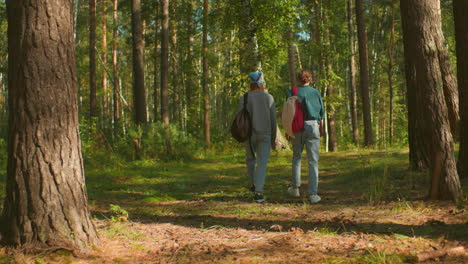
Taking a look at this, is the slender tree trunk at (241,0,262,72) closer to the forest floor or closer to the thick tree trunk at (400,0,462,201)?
the forest floor

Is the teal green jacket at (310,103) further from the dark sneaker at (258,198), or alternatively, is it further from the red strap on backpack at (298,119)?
the dark sneaker at (258,198)

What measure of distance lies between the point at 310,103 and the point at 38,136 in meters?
4.02

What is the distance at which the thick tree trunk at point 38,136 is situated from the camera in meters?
3.83

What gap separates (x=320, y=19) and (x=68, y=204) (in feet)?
57.5

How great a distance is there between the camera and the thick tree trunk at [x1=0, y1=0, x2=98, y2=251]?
383 centimetres

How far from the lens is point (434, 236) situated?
4.20 meters

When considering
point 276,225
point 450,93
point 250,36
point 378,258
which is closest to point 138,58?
point 250,36

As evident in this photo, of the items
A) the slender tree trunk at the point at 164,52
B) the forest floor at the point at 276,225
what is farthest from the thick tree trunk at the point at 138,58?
the forest floor at the point at 276,225

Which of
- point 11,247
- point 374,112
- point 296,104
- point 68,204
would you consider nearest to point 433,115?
point 296,104

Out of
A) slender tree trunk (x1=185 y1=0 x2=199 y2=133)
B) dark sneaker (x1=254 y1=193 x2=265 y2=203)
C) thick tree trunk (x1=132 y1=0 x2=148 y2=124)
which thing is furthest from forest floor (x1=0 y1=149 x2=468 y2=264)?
slender tree trunk (x1=185 y1=0 x2=199 y2=133)

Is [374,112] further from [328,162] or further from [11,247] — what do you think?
[11,247]

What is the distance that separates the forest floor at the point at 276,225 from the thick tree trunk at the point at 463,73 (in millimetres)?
709

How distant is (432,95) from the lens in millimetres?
5828

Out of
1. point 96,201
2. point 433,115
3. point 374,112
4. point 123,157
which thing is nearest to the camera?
point 433,115
